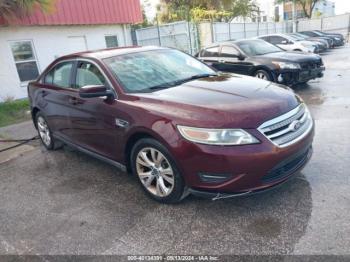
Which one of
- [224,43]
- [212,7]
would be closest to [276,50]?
[224,43]

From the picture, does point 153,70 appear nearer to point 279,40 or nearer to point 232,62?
point 232,62

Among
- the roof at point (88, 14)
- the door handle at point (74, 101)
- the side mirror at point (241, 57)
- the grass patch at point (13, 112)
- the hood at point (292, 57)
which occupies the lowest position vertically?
the grass patch at point (13, 112)

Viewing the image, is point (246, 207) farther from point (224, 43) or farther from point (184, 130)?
point (224, 43)

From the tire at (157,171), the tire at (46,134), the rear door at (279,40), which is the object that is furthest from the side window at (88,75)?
the rear door at (279,40)

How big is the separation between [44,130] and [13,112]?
433cm

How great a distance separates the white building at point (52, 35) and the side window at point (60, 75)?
5812 mm

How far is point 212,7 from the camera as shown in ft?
86.1

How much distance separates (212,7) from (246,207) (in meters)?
25.4

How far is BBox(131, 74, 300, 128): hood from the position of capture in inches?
Result: 116

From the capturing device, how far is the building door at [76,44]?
40.4 ft

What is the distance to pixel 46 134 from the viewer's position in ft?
18.8

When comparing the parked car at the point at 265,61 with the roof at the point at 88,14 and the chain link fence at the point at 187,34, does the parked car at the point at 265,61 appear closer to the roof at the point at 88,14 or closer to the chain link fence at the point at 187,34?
the roof at the point at 88,14

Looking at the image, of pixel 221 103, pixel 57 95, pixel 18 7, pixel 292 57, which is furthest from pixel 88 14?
pixel 221 103

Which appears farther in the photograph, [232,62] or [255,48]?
[255,48]
